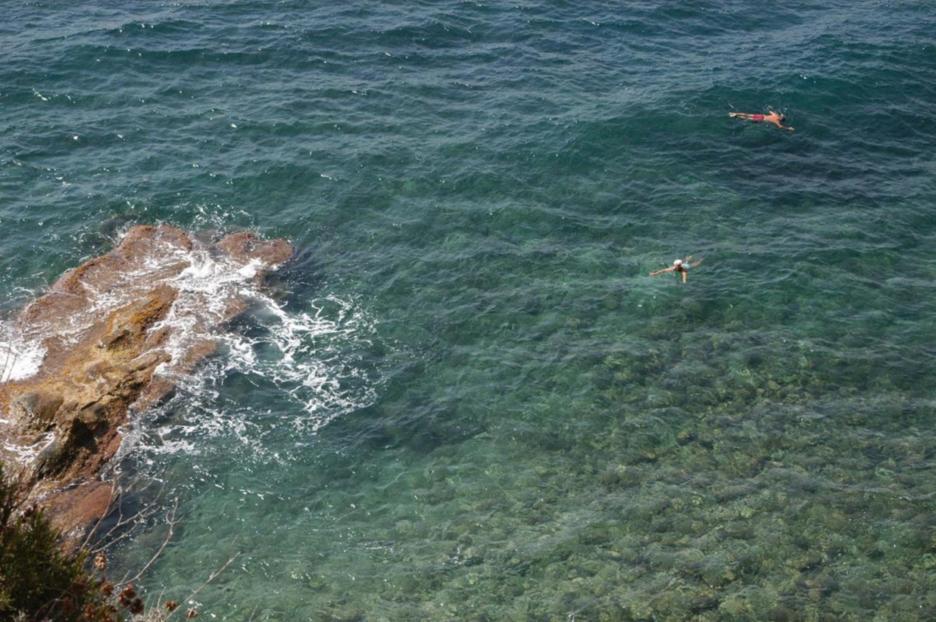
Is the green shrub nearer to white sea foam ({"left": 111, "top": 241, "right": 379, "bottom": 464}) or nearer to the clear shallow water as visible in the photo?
the clear shallow water

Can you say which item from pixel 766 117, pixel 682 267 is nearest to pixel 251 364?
pixel 682 267

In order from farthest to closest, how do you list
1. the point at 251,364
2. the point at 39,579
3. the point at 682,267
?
the point at 682,267 → the point at 251,364 → the point at 39,579

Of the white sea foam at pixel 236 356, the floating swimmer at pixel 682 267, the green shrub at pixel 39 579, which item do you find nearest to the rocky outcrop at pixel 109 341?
the white sea foam at pixel 236 356

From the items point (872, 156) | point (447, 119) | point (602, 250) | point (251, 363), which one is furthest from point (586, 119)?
point (251, 363)

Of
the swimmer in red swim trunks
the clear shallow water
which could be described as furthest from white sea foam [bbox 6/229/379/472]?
the swimmer in red swim trunks

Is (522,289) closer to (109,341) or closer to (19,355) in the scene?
(109,341)
